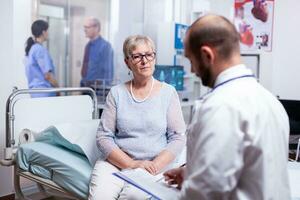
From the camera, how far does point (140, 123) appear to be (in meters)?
1.82

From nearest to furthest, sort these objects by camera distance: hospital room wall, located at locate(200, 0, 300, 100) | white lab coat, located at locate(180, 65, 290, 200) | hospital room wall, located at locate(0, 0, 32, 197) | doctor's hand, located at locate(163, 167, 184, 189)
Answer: white lab coat, located at locate(180, 65, 290, 200)
doctor's hand, located at locate(163, 167, 184, 189)
hospital room wall, located at locate(0, 0, 32, 197)
hospital room wall, located at locate(200, 0, 300, 100)

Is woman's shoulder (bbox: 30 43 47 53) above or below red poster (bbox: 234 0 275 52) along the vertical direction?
below

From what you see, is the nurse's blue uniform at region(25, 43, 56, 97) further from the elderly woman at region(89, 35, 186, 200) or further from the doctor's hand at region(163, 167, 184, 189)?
the doctor's hand at region(163, 167, 184, 189)

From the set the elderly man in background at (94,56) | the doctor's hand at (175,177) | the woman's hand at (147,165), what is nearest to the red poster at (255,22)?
the elderly man in background at (94,56)

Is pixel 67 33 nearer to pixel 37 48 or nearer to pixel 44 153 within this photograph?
pixel 37 48

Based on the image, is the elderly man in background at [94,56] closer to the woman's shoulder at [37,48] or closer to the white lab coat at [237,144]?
the woman's shoulder at [37,48]

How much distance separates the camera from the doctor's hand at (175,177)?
1.22 m

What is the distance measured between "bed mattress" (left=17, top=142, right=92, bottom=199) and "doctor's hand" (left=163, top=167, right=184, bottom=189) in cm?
60

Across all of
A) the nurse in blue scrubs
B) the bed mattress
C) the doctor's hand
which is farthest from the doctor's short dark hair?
the nurse in blue scrubs

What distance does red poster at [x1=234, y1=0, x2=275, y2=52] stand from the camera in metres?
3.90

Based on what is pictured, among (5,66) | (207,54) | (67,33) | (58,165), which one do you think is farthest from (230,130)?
(67,33)

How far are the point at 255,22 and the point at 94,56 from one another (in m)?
1.82

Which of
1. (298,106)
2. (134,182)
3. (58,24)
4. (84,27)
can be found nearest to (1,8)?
(58,24)

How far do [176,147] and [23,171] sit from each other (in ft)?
2.78
